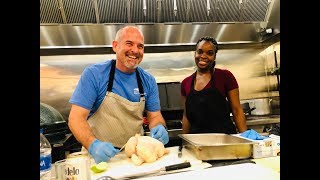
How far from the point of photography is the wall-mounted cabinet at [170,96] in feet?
10.1

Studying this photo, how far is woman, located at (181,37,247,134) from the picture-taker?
222 centimetres

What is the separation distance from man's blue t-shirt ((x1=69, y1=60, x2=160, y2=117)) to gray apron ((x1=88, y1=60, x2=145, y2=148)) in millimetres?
41

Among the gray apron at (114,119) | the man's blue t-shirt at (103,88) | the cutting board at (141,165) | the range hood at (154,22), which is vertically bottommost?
the cutting board at (141,165)

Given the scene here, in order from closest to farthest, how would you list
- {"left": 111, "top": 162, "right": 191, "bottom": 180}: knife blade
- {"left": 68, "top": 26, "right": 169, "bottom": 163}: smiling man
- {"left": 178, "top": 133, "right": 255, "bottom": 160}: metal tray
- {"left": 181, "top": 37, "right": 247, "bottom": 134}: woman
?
{"left": 111, "top": 162, "right": 191, "bottom": 180}: knife blade < {"left": 178, "top": 133, "right": 255, "bottom": 160}: metal tray < {"left": 68, "top": 26, "right": 169, "bottom": 163}: smiling man < {"left": 181, "top": 37, "right": 247, "bottom": 134}: woman

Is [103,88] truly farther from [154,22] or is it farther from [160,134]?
[154,22]

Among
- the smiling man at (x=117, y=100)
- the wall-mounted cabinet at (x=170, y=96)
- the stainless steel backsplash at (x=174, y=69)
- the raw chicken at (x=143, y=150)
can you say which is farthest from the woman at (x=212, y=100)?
the stainless steel backsplash at (x=174, y=69)

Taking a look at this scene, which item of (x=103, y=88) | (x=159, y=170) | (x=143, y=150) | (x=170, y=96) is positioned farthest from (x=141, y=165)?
(x=170, y=96)

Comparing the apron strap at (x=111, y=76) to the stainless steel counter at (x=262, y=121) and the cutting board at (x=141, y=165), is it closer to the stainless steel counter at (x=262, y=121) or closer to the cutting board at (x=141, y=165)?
the cutting board at (x=141, y=165)

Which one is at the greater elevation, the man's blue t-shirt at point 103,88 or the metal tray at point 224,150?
the man's blue t-shirt at point 103,88

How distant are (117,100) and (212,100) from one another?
0.90m

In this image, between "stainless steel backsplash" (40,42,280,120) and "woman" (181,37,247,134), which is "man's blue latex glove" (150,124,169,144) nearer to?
"woman" (181,37,247,134)

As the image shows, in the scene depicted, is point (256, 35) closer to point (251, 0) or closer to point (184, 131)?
point (251, 0)

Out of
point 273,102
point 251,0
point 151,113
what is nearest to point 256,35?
point 251,0

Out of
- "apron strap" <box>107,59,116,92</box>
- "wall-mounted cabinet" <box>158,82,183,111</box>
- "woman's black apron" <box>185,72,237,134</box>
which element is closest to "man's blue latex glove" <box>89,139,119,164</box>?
"apron strap" <box>107,59,116,92</box>
